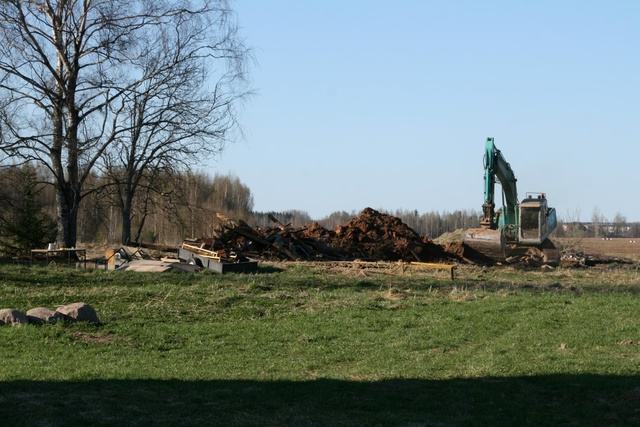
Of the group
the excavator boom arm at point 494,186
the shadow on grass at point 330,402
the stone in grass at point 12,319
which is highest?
the excavator boom arm at point 494,186

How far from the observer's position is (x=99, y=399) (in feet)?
31.6

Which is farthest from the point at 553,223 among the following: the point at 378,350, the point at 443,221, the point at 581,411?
the point at 443,221

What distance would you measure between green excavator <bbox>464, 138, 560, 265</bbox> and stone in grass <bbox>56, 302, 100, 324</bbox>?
906 inches

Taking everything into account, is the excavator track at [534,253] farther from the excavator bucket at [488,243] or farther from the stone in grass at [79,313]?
the stone in grass at [79,313]

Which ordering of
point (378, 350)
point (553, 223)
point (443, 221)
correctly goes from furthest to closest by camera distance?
point (443, 221) < point (553, 223) < point (378, 350)

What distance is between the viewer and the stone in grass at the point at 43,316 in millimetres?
15375

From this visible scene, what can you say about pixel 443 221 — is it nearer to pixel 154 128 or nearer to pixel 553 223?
pixel 553 223

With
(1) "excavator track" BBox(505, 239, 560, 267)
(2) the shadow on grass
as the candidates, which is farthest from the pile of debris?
(2) the shadow on grass

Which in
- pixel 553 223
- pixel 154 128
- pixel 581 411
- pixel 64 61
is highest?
pixel 64 61

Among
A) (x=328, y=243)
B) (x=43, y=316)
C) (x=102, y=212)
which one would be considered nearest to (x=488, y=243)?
(x=328, y=243)

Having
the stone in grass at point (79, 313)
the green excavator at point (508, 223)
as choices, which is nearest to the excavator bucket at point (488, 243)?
the green excavator at point (508, 223)

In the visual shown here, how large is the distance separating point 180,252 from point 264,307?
11.3 meters

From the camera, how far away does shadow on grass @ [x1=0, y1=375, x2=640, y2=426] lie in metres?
8.88

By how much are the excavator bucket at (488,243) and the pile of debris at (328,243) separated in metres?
1.01
